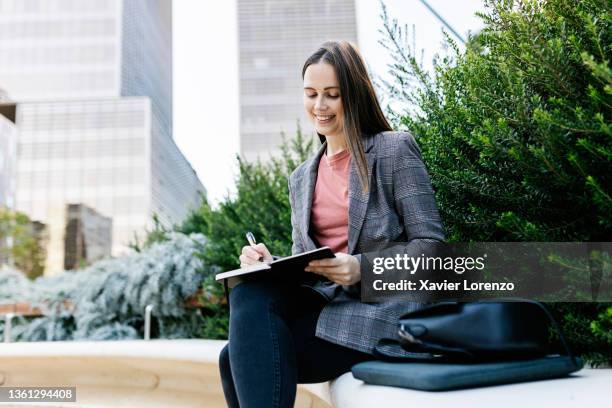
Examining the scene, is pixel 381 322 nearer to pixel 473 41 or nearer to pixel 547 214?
pixel 547 214

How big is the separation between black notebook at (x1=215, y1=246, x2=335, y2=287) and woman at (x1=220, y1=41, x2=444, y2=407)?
30 mm

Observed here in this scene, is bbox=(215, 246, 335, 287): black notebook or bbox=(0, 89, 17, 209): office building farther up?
bbox=(0, 89, 17, 209): office building

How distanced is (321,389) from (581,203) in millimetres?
692

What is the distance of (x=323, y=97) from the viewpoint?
1.32 m

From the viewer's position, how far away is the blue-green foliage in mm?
3301

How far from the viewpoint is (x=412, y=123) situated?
1751mm

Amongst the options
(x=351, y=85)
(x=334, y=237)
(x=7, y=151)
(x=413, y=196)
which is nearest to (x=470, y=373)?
(x=413, y=196)

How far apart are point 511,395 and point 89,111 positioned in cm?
4835

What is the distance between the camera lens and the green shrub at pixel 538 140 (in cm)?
101

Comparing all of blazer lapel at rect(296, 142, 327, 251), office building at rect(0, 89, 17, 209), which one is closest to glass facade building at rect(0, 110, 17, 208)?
office building at rect(0, 89, 17, 209)

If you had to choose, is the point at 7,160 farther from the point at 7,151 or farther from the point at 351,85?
the point at 351,85

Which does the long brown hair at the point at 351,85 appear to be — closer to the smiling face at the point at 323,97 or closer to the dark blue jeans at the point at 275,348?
the smiling face at the point at 323,97

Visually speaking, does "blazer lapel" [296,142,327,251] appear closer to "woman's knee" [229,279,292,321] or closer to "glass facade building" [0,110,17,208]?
"woman's knee" [229,279,292,321]

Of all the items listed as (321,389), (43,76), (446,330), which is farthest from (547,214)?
(43,76)
